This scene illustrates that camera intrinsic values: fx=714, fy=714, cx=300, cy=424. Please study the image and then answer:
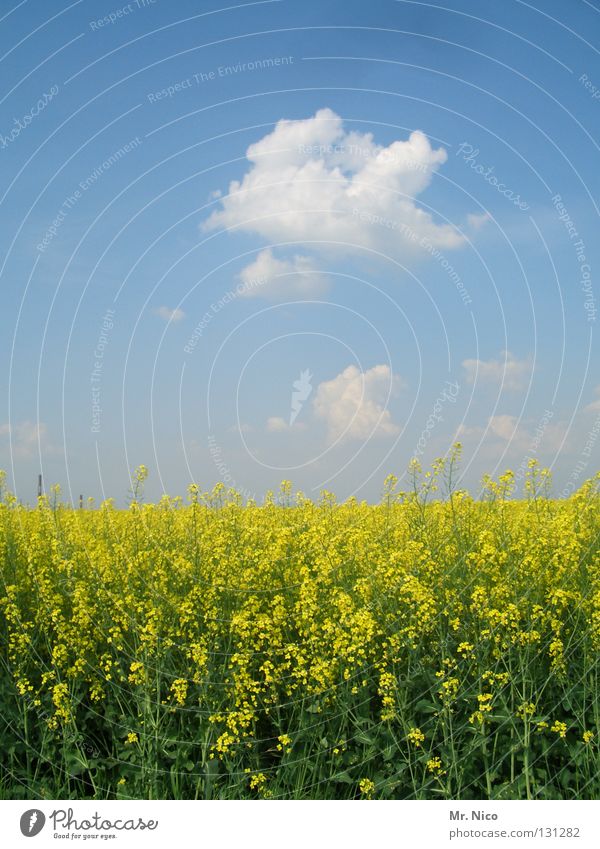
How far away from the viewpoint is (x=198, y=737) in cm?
618

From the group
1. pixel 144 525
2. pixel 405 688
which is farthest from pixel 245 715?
pixel 144 525

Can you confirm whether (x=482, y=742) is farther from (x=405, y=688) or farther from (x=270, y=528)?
(x=270, y=528)

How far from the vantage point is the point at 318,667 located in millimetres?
6023

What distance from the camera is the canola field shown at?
6.08 metres

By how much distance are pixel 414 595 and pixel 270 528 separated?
6.65ft

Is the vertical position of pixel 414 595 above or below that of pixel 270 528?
below
